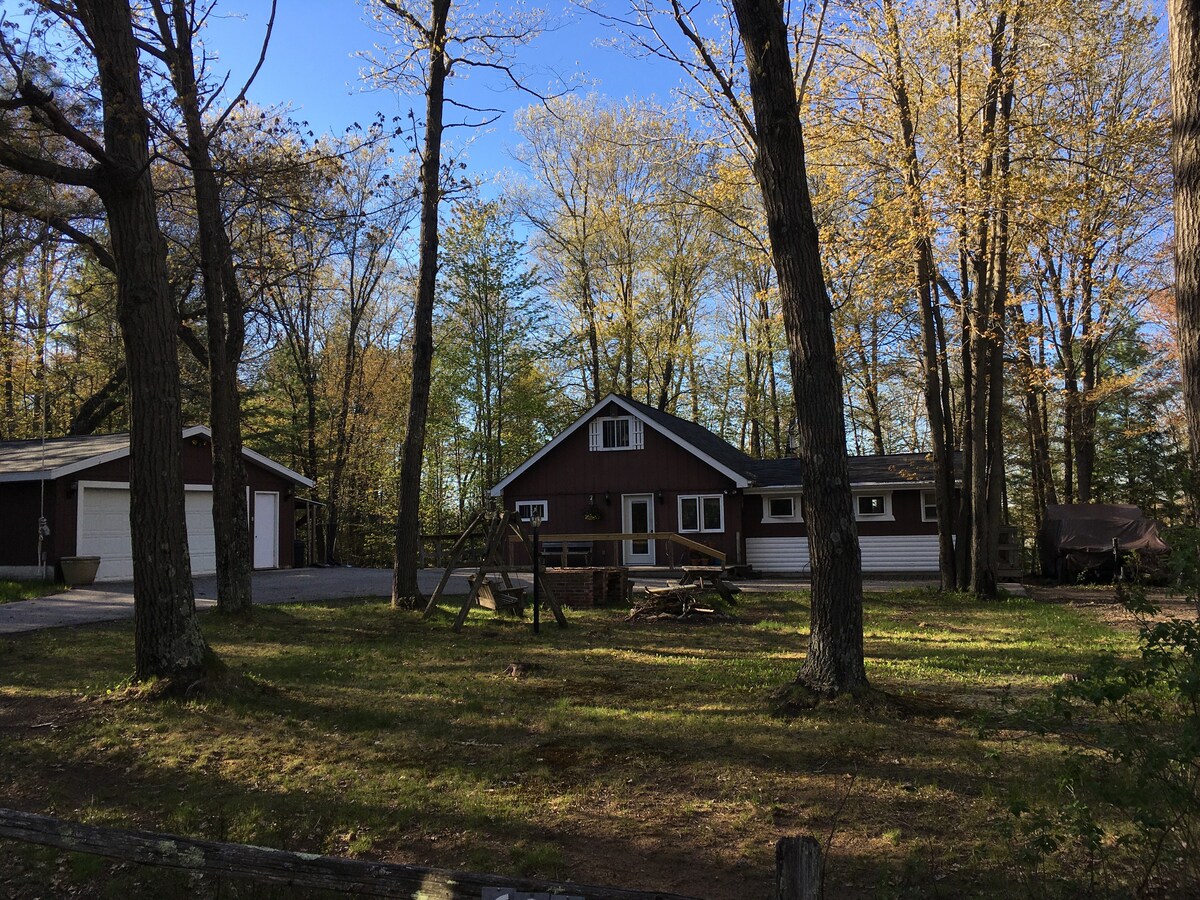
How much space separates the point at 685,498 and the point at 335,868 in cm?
2224

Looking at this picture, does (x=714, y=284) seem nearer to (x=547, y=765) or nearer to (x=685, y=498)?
(x=685, y=498)

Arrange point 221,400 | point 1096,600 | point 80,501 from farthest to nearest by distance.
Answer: point 80,501 → point 1096,600 → point 221,400

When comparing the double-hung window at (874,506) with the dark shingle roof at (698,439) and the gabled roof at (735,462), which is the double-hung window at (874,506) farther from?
the dark shingle roof at (698,439)

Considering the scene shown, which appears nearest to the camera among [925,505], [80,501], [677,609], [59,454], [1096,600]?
[677,609]

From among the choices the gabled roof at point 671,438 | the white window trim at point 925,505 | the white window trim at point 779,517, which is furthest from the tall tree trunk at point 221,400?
the white window trim at point 925,505

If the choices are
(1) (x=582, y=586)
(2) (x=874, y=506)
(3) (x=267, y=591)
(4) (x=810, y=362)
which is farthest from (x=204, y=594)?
(2) (x=874, y=506)

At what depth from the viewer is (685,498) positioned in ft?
81.3

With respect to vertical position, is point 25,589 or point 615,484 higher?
point 615,484

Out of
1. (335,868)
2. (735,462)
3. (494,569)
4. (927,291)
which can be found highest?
(927,291)

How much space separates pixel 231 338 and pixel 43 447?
33.6 feet

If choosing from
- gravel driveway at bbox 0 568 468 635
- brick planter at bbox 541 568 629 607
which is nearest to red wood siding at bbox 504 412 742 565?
gravel driveway at bbox 0 568 468 635

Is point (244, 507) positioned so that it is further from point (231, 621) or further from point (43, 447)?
point (43, 447)

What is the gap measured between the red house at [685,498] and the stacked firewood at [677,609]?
9.71 m

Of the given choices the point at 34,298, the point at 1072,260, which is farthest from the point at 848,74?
the point at 34,298
